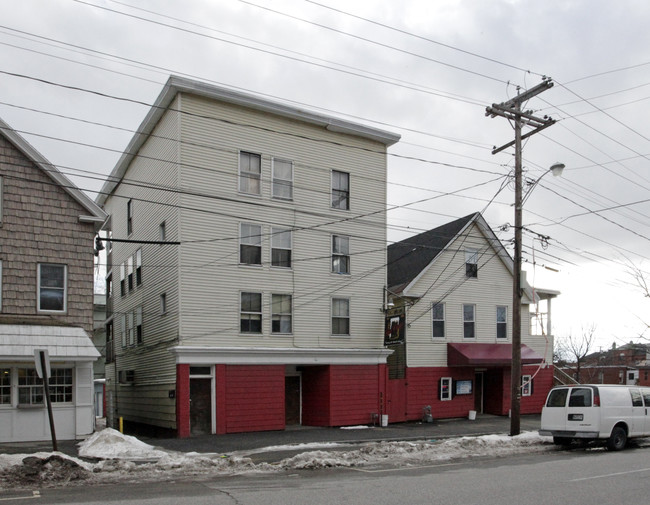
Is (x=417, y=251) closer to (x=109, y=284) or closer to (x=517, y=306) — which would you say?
(x=517, y=306)

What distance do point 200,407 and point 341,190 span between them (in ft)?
33.8

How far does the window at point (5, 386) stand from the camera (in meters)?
20.5

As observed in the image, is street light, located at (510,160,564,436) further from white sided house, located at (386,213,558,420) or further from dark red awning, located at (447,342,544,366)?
dark red awning, located at (447,342,544,366)

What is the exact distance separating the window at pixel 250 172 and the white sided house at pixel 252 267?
4cm

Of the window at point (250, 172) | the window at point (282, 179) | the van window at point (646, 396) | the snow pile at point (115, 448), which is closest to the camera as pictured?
the snow pile at point (115, 448)

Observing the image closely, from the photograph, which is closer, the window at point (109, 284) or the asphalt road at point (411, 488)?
the asphalt road at point (411, 488)

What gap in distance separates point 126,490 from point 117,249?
23.4m

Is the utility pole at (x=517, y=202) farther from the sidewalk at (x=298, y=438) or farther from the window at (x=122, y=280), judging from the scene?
the window at (x=122, y=280)

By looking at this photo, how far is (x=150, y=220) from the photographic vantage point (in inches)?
1113

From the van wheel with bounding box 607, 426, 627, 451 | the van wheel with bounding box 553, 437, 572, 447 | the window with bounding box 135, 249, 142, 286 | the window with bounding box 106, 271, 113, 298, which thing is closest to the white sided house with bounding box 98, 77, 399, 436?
the window with bounding box 135, 249, 142, 286

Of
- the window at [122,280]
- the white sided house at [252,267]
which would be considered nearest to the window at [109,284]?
the window at [122,280]

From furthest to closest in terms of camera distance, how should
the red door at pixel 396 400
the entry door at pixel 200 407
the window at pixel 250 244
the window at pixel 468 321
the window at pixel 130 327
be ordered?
the window at pixel 468 321, the window at pixel 130 327, the red door at pixel 396 400, the window at pixel 250 244, the entry door at pixel 200 407

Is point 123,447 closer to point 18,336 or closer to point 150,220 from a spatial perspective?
point 18,336

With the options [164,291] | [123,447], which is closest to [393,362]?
[164,291]
